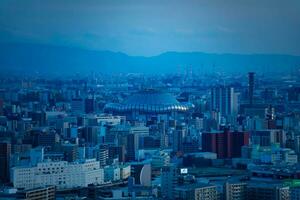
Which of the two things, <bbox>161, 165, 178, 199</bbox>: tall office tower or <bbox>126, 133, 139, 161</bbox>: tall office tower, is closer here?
<bbox>161, 165, 178, 199</bbox>: tall office tower

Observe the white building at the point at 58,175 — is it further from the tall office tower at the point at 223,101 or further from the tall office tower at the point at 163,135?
the tall office tower at the point at 223,101

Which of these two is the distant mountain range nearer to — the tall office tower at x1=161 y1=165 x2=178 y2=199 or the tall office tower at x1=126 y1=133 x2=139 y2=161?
the tall office tower at x1=126 y1=133 x2=139 y2=161

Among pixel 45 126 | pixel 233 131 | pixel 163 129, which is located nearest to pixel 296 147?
pixel 233 131

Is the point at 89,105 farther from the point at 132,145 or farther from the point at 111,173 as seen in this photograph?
the point at 111,173

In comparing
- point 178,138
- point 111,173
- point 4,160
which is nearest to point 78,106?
point 178,138

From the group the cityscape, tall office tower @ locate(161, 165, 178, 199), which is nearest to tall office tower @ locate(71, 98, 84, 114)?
the cityscape
